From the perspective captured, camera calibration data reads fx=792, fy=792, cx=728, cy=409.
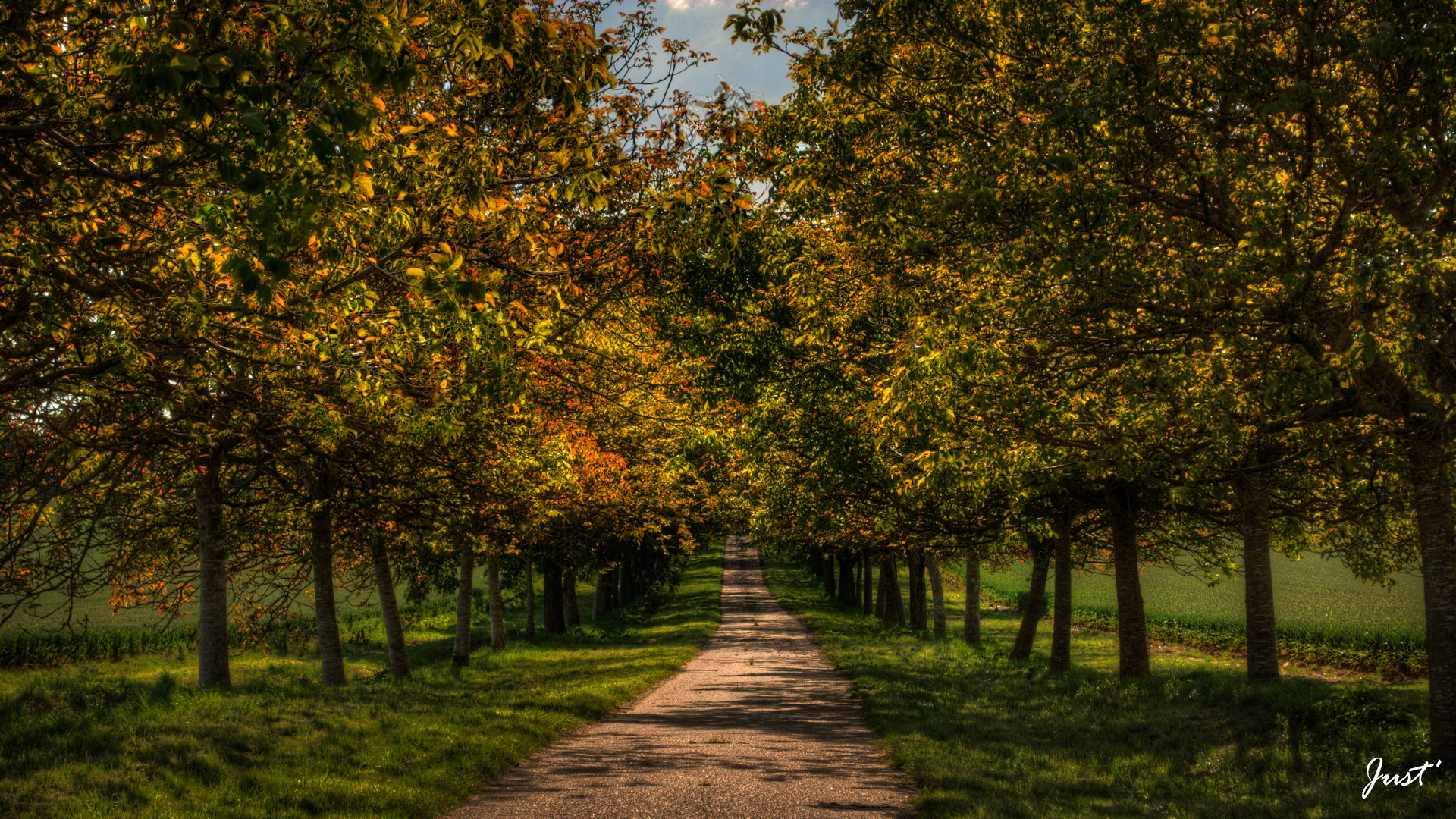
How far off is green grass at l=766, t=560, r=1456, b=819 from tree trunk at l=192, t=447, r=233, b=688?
10.7 m

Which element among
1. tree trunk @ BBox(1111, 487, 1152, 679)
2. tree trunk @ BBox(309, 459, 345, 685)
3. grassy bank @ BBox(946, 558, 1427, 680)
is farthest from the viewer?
grassy bank @ BBox(946, 558, 1427, 680)

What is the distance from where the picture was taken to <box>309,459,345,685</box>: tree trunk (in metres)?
13.9

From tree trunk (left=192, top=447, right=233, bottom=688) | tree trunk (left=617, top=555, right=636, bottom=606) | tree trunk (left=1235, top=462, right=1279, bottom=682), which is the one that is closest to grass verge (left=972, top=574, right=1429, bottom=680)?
tree trunk (left=1235, top=462, right=1279, bottom=682)

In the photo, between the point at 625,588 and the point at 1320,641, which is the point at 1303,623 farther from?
the point at 625,588

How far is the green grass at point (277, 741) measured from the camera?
699 centimetres

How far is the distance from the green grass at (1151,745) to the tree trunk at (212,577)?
10.7 meters

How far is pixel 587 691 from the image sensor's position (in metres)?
14.8

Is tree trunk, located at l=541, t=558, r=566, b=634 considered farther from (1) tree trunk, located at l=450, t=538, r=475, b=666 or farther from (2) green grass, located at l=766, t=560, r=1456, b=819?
(2) green grass, located at l=766, t=560, r=1456, b=819

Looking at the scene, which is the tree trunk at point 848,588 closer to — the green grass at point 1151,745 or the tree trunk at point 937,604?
the tree trunk at point 937,604

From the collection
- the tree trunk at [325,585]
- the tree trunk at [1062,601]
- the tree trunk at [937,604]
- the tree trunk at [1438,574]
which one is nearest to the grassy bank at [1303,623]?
the tree trunk at [1062,601]

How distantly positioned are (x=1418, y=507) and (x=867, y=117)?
7597 millimetres

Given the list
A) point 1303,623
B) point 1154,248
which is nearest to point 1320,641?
point 1303,623

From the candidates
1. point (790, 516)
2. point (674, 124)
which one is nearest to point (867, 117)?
point (674, 124)

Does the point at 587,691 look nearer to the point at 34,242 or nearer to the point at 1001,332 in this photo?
the point at 1001,332
